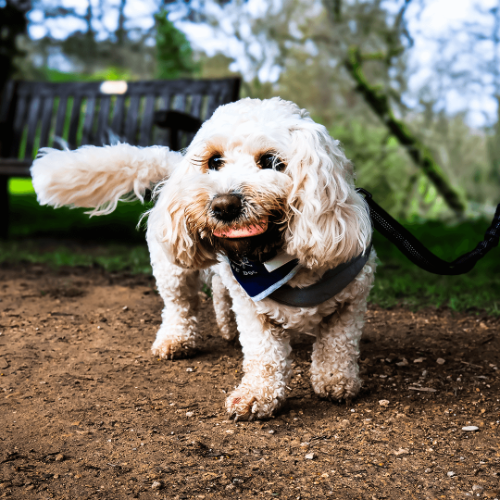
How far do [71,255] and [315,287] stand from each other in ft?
12.9

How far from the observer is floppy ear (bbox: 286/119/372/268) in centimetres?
186

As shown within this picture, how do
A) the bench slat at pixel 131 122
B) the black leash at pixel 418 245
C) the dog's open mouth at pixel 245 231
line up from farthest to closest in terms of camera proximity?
the bench slat at pixel 131 122 < the black leash at pixel 418 245 < the dog's open mouth at pixel 245 231

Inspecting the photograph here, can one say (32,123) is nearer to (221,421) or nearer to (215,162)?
(215,162)

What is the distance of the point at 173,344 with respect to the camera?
284 cm

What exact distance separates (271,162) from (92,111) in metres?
4.82

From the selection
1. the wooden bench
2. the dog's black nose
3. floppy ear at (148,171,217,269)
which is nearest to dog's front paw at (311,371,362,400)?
floppy ear at (148,171,217,269)

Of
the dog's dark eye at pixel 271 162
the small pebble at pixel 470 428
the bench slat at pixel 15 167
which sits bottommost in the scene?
the bench slat at pixel 15 167

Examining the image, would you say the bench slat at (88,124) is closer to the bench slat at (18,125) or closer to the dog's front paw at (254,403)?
the bench slat at (18,125)

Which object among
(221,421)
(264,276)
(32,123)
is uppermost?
(264,276)

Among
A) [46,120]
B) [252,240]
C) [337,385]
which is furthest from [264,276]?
[46,120]

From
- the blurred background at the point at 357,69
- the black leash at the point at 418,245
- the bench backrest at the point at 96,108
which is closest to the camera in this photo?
the black leash at the point at 418,245

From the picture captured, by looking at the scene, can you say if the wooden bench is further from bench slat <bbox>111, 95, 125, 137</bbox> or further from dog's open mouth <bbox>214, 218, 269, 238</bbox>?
dog's open mouth <bbox>214, 218, 269, 238</bbox>

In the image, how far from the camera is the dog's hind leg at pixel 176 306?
2.84 m

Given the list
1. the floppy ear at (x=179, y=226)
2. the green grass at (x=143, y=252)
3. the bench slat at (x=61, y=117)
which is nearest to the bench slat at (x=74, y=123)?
the bench slat at (x=61, y=117)
